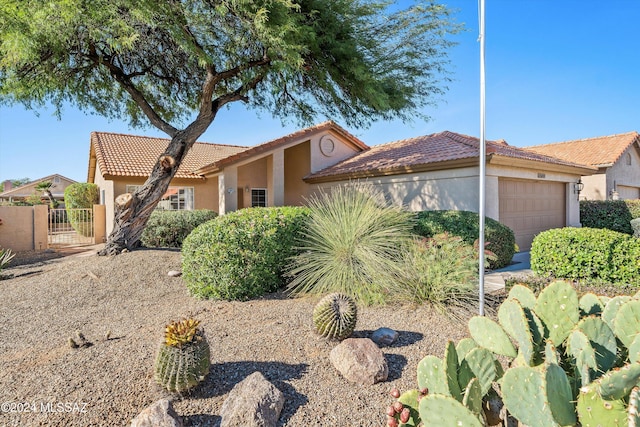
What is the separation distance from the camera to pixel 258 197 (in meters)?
17.4

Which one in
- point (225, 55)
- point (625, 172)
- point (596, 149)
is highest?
point (225, 55)

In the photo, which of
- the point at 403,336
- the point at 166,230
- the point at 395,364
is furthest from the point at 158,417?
the point at 166,230

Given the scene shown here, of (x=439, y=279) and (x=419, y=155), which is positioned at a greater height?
(x=419, y=155)

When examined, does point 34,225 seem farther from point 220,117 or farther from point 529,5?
point 529,5

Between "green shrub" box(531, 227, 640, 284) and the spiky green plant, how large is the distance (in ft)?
11.5

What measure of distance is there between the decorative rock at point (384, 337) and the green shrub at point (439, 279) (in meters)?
1.24

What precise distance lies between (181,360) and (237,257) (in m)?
3.11

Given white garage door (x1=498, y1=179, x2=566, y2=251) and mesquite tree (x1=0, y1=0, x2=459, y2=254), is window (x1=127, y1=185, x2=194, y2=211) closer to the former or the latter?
mesquite tree (x1=0, y1=0, x2=459, y2=254)

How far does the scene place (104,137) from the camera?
1852 cm

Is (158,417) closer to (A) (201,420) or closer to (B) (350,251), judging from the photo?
(A) (201,420)

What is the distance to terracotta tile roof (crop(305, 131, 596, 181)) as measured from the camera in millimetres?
11133

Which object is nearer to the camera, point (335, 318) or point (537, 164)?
point (335, 318)

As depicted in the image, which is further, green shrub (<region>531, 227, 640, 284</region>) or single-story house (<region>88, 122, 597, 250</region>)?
single-story house (<region>88, 122, 597, 250</region>)

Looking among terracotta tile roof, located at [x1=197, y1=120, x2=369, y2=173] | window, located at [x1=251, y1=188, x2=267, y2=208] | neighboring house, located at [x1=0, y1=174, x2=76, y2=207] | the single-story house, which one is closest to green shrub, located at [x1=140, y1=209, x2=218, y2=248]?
the single-story house
